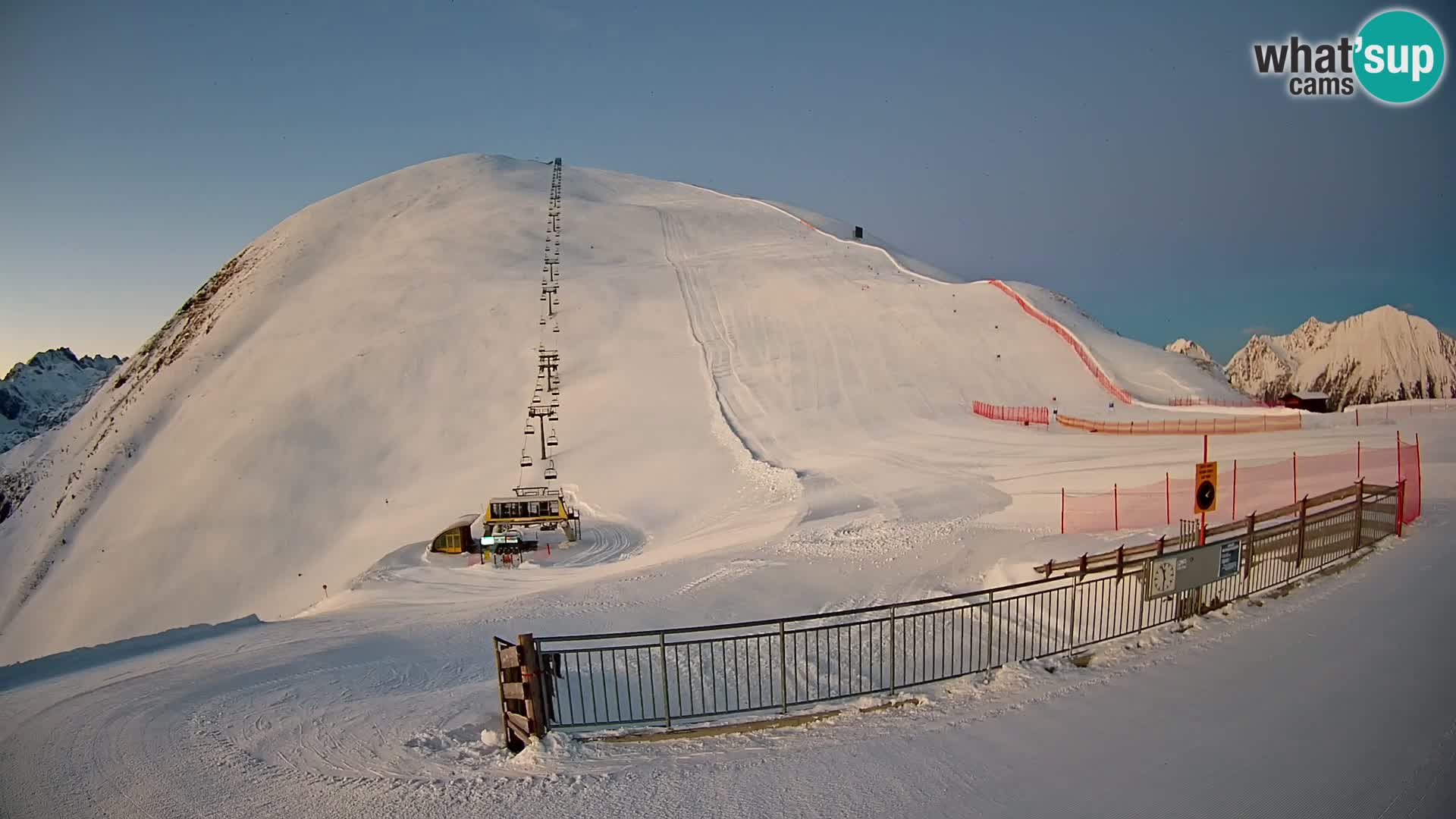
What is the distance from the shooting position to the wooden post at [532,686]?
7.80 meters

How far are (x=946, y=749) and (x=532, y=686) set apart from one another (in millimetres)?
3899

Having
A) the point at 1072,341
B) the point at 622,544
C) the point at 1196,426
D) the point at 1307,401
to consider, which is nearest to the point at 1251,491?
the point at 1196,426

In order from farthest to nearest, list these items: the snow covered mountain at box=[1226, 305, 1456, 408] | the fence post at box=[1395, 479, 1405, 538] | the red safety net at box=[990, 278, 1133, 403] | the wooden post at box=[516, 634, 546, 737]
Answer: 1. the snow covered mountain at box=[1226, 305, 1456, 408]
2. the red safety net at box=[990, 278, 1133, 403]
3. the fence post at box=[1395, 479, 1405, 538]
4. the wooden post at box=[516, 634, 546, 737]

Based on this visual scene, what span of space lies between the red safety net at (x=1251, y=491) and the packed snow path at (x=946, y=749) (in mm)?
6825

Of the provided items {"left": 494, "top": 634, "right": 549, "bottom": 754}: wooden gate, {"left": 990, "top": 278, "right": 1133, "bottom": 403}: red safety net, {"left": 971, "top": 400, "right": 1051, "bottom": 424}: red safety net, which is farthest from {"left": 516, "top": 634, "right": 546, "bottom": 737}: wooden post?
{"left": 990, "top": 278, "right": 1133, "bottom": 403}: red safety net

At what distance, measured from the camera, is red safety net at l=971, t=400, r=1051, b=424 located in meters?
36.7

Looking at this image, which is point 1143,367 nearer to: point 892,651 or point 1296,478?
point 1296,478

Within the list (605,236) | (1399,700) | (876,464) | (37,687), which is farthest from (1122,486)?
(605,236)

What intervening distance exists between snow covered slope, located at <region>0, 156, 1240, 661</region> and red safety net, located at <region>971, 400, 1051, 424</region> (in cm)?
85

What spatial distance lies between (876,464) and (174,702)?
23.1 meters

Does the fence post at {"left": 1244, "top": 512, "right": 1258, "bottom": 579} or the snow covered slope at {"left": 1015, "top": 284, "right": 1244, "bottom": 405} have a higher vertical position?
the snow covered slope at {"left": 1015, "top": 284, "right": 1244, "bottom": 405}

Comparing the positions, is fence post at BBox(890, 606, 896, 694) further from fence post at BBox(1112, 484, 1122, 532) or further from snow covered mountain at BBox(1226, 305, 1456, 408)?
snow covered mountain at BBox(1226, 305, 1456, 408)

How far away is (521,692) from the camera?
7.91 metres

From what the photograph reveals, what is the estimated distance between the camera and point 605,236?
68.3 metres
